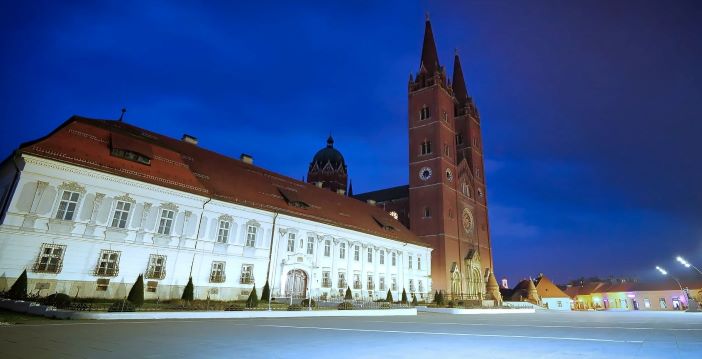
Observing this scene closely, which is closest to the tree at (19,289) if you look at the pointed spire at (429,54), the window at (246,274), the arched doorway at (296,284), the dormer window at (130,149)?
the dormer window at (130,149)

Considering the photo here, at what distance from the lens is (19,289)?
17812mm

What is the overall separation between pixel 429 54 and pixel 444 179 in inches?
971

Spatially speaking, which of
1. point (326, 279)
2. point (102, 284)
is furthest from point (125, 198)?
point (326, 279)

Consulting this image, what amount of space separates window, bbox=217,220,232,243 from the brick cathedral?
24.1 metres

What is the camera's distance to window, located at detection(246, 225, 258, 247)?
1168 inches

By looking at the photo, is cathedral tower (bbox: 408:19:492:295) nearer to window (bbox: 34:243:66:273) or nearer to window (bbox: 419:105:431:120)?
window (bbox: 419:105:431:120)

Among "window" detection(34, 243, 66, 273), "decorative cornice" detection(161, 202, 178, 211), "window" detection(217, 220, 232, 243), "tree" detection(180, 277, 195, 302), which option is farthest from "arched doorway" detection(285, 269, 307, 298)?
"window" detection(34, 243, 66, 273)

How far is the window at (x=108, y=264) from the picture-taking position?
867 inches

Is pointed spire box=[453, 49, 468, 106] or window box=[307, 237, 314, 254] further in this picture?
pointed spire box=[453, 49, 468, 106]

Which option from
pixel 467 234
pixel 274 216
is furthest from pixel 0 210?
pixel 467 234

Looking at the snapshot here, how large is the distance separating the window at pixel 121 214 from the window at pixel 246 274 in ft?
29.5

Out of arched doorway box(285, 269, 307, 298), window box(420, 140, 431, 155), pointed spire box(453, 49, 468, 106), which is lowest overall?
arched doorway box(285, 269, 307, 298)

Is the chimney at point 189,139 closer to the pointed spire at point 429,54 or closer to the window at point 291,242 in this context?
Result: the window at point 291,242

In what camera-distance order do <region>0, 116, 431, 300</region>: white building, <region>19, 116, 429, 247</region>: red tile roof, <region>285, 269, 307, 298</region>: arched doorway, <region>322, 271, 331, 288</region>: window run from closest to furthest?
<region>0, 116, 431, 300</region>: white building, <region>19, 116, 429, 247</region>: red tile roof, <region>285, 269, 307, 298</region>: arched doorway, <region>322, 271, 331, 288</region>: window
